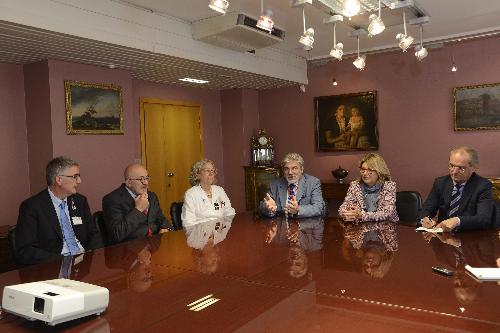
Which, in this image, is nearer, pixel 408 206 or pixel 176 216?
pixel 408 206

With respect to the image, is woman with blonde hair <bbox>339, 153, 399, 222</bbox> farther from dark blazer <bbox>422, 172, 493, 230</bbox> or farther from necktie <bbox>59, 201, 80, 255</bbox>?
necktie <bbox>59, 201, 80, 255</bbox>

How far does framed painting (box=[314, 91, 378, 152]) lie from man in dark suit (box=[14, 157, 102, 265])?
4.10 metres

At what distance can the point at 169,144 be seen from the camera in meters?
6.45

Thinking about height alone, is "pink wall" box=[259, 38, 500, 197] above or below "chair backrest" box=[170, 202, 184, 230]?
above

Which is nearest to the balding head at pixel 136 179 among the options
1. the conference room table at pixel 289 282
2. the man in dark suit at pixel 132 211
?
the man in dark suit at pixel 132 211

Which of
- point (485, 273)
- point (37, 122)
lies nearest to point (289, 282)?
point (485, 273)

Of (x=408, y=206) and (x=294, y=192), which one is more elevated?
(x=294, y=192)

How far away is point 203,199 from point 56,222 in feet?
4.00

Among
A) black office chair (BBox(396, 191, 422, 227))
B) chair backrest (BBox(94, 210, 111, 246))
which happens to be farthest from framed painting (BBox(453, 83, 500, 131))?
chair backrest (BBox(94, 210, 111, 246))

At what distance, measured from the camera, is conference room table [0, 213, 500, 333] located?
1.40 metres

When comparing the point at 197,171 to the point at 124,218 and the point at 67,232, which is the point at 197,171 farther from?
the point at 67,232

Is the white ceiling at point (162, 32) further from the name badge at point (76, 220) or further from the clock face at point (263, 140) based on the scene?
the name badge at point (76, 220)

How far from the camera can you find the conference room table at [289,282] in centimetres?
140

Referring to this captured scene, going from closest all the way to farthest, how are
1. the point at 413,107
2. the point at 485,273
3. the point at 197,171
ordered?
the point at 485,273
the point at 197,171
the point at 413,107
